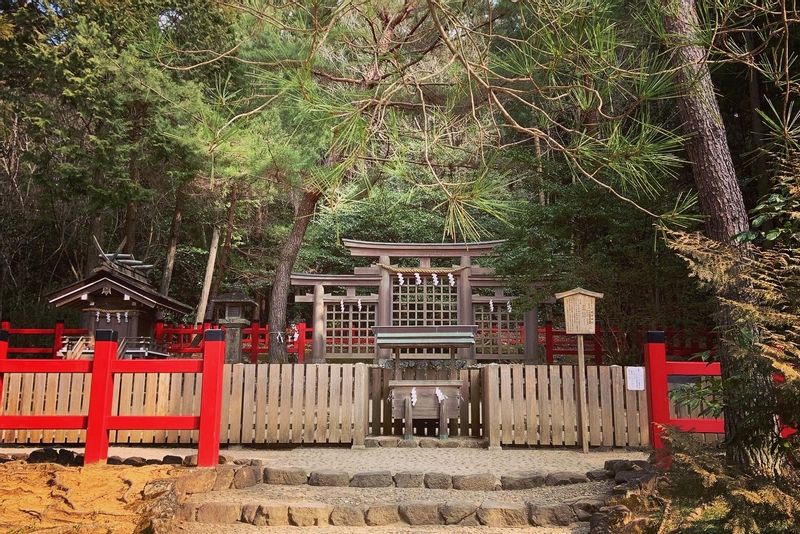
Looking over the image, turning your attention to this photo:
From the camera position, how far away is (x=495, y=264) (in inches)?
444

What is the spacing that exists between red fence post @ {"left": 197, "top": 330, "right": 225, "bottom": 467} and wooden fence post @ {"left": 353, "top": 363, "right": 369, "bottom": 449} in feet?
5.92

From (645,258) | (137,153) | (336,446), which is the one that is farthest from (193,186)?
A: (645,258)

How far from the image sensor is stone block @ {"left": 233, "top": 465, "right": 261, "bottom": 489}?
4289 millimetres

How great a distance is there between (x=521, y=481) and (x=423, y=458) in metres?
1.50

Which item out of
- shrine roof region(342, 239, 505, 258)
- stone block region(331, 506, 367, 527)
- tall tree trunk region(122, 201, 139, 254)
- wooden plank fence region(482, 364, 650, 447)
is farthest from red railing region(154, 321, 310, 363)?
stone block region(331, 506, 367, 527)

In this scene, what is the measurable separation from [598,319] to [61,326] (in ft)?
34.2

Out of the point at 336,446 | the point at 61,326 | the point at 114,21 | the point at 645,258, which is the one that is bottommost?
the point at 336,446

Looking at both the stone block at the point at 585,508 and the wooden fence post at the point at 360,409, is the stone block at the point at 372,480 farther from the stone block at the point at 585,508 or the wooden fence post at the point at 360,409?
the wooden fence post at the point at 360,409

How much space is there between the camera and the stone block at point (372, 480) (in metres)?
4.28

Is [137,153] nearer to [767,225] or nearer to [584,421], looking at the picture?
[584,421]

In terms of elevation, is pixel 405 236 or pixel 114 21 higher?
pixel 114 21

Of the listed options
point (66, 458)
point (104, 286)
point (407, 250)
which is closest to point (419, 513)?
point (66, 458)

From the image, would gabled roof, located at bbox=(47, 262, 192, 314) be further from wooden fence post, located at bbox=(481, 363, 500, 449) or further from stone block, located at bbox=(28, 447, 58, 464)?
wooden fence post, located at bbox=(481, 363, 500, 449)

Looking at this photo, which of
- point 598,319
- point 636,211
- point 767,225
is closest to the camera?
point 767,225
